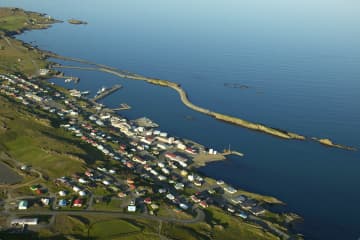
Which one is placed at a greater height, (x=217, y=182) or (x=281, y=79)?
(x=281, y=79)

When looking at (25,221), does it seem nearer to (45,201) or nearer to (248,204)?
(45,201)

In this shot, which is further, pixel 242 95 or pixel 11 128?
pixel 242 95

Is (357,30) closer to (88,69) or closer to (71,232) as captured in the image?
(88,69)

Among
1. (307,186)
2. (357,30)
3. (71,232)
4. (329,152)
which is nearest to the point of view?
(71,232)

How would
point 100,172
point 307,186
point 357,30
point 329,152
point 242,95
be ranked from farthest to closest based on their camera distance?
point 357,30 < point 242,95 < point 329,152 < point 307,186 < point 100,172

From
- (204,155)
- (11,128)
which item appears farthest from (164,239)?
(11,128)

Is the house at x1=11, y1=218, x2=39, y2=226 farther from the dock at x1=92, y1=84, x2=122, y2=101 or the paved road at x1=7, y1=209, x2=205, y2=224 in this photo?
the dock at x1=92, y1=84, x2=122, y2=101

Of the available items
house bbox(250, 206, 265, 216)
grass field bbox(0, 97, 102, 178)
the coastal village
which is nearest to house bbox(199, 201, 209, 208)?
the coastal village

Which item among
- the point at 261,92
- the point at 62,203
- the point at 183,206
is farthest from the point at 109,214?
the point at 261,92
